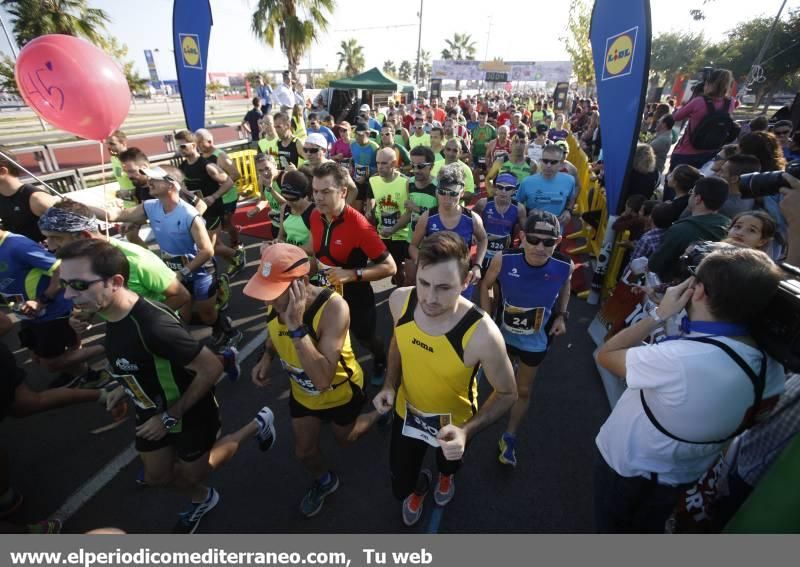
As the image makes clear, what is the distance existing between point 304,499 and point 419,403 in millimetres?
1361

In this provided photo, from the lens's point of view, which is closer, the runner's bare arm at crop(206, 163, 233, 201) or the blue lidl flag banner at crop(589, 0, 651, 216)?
the blue lidl flag banner at crop(589, 0, 651, 216)

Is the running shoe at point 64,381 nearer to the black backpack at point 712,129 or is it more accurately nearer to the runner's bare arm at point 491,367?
the runner's bare arm at point 491,367

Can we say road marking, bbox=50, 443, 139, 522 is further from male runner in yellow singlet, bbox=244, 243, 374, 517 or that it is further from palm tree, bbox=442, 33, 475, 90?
palm tree, bbox=442, 33, 475, 90

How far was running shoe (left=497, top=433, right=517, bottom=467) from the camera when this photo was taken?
3291mm

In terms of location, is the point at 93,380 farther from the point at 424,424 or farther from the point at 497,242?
the point at 497,242

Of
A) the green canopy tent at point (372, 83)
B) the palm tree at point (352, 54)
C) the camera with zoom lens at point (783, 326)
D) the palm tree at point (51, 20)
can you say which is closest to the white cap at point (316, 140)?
the camera with zoom lens at point (783, 326)

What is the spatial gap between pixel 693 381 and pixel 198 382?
105 inches

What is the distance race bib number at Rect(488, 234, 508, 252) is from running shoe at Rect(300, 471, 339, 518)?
3.13 m

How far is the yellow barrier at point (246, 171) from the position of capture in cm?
1095

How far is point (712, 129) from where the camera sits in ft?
21.0

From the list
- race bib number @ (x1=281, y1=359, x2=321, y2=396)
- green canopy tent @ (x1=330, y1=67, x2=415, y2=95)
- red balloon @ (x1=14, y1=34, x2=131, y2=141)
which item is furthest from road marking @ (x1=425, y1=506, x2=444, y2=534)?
green canopy tent @ (x1=330, y1=67, x2=415, y2=95)

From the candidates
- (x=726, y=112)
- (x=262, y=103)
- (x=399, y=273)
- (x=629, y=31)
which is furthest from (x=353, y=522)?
(x=262, y=103)
